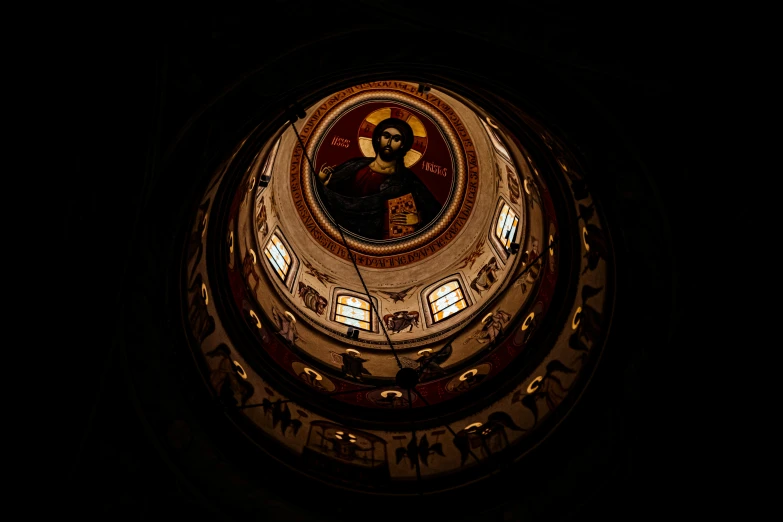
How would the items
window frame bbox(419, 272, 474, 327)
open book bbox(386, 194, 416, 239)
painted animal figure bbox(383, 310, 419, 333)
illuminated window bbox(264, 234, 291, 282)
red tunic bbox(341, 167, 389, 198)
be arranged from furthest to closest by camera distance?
red tunic bbox(341, 167, 389, 198) → open book bbox(386, 194, 416, 239) → painted animal figure bbox(383, 310, 419, 333) → window frame bbox(419, 272, 474, 327) → illuminated window bbox(264, 234, 291, 282)

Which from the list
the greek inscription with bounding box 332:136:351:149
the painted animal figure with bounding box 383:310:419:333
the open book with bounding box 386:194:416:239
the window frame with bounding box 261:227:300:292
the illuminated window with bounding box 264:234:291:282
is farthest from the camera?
the open book with bounding box 386:194:416:239

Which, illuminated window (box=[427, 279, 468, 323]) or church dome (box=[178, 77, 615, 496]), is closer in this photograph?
church dome (box=[178, 77, 615, 496])

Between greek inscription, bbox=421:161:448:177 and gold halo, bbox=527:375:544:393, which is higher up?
greek inscription, bbox=421:161:448:177

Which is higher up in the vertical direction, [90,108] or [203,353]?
[90,108]

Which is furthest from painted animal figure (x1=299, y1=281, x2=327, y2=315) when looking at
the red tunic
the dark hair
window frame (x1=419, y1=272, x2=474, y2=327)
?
the dark hair

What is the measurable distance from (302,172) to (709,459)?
33.7 ft

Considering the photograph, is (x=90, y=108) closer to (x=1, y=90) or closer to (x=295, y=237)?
(x=1, y=90)

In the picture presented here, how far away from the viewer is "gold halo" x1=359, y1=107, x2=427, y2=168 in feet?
50.1

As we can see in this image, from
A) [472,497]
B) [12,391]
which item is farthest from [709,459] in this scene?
[12,391]

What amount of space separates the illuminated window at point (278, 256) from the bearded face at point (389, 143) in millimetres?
3560

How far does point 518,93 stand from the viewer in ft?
22.6

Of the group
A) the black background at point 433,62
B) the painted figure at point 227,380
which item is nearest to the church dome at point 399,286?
the painted figure at point 227,380

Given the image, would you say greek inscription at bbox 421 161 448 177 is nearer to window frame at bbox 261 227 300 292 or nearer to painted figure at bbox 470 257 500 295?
painted figure at bbox 470 257 500 295

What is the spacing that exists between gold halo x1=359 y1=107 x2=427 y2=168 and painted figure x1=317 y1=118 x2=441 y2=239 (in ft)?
0.33
